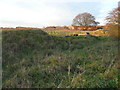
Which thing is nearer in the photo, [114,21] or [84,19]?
[114,21]

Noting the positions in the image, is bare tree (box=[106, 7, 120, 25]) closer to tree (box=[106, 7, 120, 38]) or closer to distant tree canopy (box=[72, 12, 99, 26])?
tree (box=[106, 7, 120, 38])

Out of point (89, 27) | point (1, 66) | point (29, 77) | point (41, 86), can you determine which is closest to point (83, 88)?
point (41, 86)

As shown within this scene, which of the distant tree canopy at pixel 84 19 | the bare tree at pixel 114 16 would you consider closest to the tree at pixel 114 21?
the bare tree at pixel 114 16

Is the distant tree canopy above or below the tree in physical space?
above

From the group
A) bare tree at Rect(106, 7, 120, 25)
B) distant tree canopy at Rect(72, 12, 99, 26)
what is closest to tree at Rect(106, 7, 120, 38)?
bare tree at Rect(106, 7, 120, 25)

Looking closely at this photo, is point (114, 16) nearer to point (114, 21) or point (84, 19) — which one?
point (114, 21)

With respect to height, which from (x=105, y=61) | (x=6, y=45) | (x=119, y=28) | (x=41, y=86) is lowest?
(x=41, y=86)

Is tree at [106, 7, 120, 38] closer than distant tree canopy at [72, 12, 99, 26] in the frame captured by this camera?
Yes

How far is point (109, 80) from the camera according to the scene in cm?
391

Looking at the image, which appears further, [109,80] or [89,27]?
[89,27]

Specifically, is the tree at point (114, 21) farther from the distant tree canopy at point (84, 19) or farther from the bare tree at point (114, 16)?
the distant tree canopy at point (84, 19)

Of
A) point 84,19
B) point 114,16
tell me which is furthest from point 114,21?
point 84,19

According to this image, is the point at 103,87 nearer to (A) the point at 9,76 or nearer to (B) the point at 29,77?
(B) the point at 29,77

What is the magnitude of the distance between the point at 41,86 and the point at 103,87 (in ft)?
5.45
